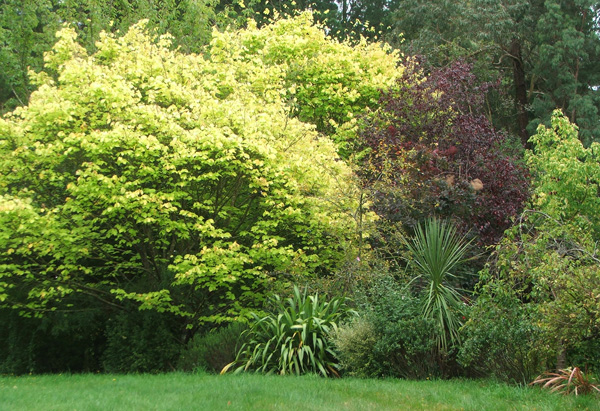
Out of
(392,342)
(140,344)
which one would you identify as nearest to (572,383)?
(392,342)

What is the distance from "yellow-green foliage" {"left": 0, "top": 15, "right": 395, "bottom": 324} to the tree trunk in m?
15.5

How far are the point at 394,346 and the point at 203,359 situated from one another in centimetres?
363

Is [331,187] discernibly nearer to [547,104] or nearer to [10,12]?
[10,12]

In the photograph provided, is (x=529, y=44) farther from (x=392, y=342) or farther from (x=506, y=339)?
(x=506, y=339)

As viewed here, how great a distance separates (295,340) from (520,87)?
20.0 meters

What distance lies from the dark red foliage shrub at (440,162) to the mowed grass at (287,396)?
4.57 metres

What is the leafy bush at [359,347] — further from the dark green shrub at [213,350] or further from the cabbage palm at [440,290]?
the dark green shrub at [213,350]

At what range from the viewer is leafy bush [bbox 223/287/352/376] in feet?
28.5

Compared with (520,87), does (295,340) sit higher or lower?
lower

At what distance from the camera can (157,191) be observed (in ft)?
34.2

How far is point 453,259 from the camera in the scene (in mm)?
9102

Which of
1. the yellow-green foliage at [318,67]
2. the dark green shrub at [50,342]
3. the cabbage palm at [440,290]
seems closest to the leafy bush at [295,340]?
the cabbage palm at [440,290]

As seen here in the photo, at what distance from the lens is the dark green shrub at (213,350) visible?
989 cm

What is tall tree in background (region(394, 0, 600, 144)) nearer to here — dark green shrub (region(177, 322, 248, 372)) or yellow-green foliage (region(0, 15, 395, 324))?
yellow-green foliage (region(0, 15, 395, 324))
